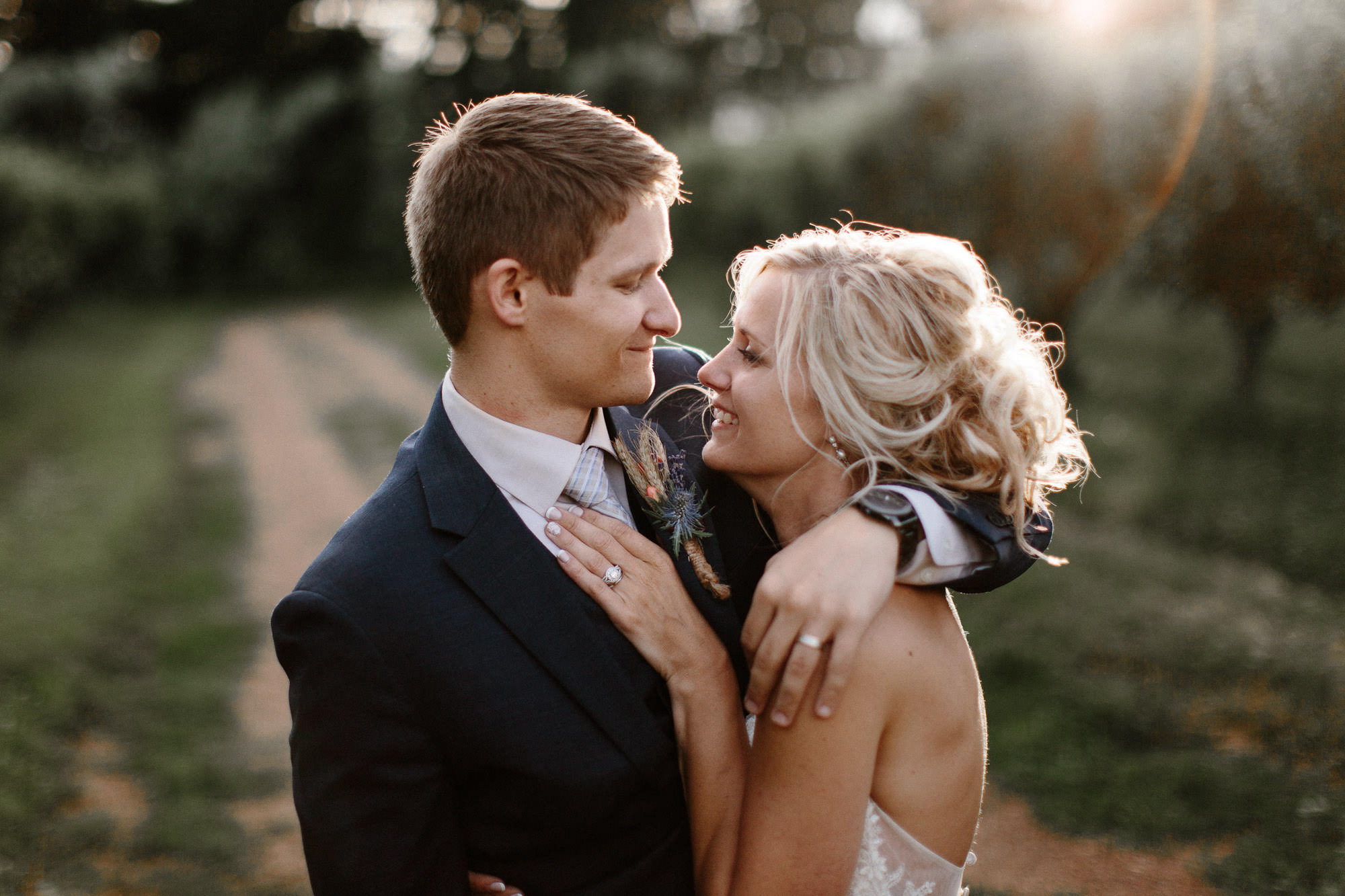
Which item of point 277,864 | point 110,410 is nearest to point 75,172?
point 110,410

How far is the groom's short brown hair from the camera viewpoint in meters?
2.41

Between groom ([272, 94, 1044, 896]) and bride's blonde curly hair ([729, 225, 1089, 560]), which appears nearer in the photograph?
groom ([272, 94, 1044, 896])

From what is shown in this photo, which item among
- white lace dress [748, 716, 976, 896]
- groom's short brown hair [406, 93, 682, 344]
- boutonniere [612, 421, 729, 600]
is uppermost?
groom's short brown hair [406, 93, 682, 344]

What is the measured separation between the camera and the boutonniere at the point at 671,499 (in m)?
2.58

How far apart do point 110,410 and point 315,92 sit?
47.9 feet

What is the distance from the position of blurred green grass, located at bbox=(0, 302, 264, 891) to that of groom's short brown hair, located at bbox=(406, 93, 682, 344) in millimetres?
3657

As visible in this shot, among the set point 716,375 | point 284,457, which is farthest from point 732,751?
point 284,457

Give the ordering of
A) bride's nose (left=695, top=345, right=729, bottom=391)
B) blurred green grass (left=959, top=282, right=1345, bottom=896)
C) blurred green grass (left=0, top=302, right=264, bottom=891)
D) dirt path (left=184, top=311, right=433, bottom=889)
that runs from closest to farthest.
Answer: bride's nose (left=695, top=345, right=729, bottom=391) < blurred green grass (left=959, top=282, right=1345, bottom=896) < blurred green grass (left=0, top=302, right=264, bottom=891) < dirt path (left=184, top=311, right=433, bottom=889)

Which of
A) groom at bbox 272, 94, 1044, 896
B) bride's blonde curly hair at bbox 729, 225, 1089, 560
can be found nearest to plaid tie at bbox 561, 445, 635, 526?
groom at bbox 272, 94, 1044, 896

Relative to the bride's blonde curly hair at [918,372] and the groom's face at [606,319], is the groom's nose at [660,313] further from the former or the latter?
the bride's blonde curly hair at [918,372]

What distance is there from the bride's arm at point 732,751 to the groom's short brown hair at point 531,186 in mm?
682

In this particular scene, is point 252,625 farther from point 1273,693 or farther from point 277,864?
point 1273,693

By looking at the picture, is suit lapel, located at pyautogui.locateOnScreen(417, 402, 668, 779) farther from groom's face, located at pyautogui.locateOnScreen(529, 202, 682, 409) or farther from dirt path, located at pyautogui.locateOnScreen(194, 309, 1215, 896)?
dirt path, located at pyautogui.locateOnScreen(194, 309, 1215, 896)

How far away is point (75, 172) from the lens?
19.5 meters
